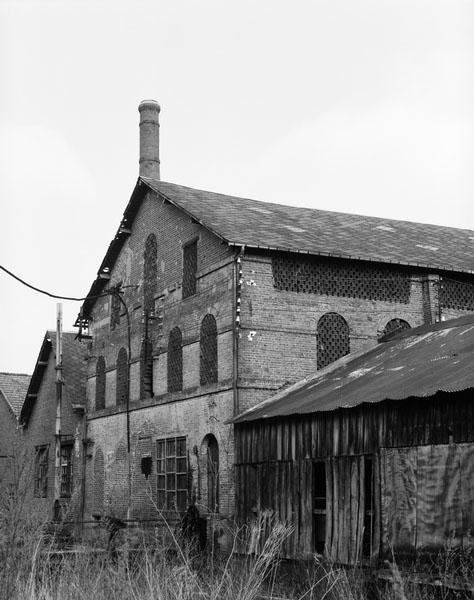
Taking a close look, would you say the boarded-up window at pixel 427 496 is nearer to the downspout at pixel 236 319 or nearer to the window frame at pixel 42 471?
the downspout at pixel 236 319

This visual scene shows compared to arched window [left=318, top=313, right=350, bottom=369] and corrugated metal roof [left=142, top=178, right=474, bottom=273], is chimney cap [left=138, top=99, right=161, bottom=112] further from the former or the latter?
arched window [left=318, top=313, right=350, bottom=369]

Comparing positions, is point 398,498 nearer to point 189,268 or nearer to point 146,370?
point 189,268

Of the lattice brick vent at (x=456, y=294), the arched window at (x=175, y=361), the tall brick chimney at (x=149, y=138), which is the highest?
the tall brick chimney at (x=149, y=138)

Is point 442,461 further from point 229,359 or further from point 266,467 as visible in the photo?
point 229,359

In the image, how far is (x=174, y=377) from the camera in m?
24.0

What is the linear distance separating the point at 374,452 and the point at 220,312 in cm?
781

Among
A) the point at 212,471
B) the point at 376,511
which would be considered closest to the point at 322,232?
the point at 212,471

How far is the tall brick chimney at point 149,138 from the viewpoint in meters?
33.8

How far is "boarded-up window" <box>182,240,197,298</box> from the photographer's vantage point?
23.6m

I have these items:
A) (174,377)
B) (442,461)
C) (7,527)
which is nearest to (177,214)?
(174,377)

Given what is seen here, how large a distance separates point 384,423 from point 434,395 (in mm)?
1578

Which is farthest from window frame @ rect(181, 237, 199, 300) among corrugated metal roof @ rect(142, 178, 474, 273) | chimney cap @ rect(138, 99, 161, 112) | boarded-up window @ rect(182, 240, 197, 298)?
chimney cap @ rect(138, 99, 161, 112)

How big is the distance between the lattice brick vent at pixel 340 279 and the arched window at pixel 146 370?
5.27 m

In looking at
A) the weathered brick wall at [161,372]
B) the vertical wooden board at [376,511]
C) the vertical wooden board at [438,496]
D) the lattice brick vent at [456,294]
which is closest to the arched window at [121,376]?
the weathered brick wall at [161,372]
